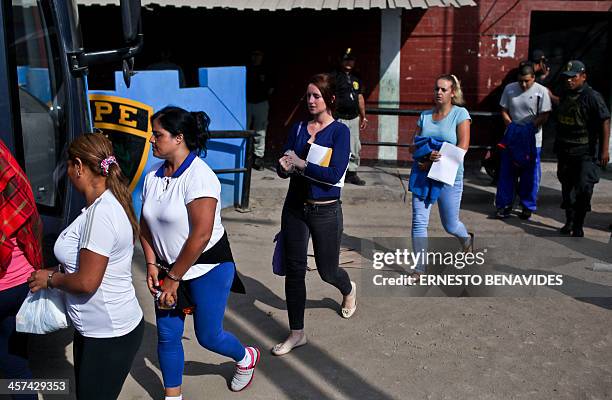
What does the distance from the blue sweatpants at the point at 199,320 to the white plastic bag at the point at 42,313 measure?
2.04ft

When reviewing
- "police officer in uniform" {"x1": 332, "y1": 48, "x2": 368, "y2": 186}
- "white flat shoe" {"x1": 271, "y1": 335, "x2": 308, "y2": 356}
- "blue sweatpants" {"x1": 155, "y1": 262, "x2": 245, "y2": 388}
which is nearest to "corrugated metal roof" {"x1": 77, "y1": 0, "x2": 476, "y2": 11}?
"police officer in uniform" {"x1": 332, "y1": 48, "x2": 368, "y2": 186}

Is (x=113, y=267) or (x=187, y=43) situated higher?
(x=187, y=43)

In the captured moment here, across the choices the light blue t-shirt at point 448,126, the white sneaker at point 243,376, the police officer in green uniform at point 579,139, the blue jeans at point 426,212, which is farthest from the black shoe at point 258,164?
the white sneaker at point 243,376

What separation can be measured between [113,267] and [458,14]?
838 centimetres

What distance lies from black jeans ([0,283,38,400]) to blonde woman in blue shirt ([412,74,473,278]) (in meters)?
3.37

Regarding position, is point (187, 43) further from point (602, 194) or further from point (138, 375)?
→ point (138, 375)

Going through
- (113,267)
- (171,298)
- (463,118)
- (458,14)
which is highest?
(458,14)

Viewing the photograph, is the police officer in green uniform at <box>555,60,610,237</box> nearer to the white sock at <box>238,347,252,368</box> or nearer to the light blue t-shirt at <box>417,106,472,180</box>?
the light blue t-shirt at <box>417,106,472,180</box>

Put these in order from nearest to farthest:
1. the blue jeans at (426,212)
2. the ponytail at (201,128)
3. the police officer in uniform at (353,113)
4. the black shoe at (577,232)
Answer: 1. the ponytail at (201,128)
2. the blue jeans at (426,212)
3. the black shoe at (577,232)
4. the police officer in uniform at (353,113)

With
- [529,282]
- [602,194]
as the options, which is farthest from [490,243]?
[602,194]

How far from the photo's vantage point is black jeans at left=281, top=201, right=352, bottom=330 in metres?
4.69

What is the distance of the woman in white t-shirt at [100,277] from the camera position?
10.4ft

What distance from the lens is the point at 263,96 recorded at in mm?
10523

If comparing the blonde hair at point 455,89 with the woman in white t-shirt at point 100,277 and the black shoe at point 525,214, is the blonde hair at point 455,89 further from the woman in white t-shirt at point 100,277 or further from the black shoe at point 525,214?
the woman in white t-shirt at point 100,277
